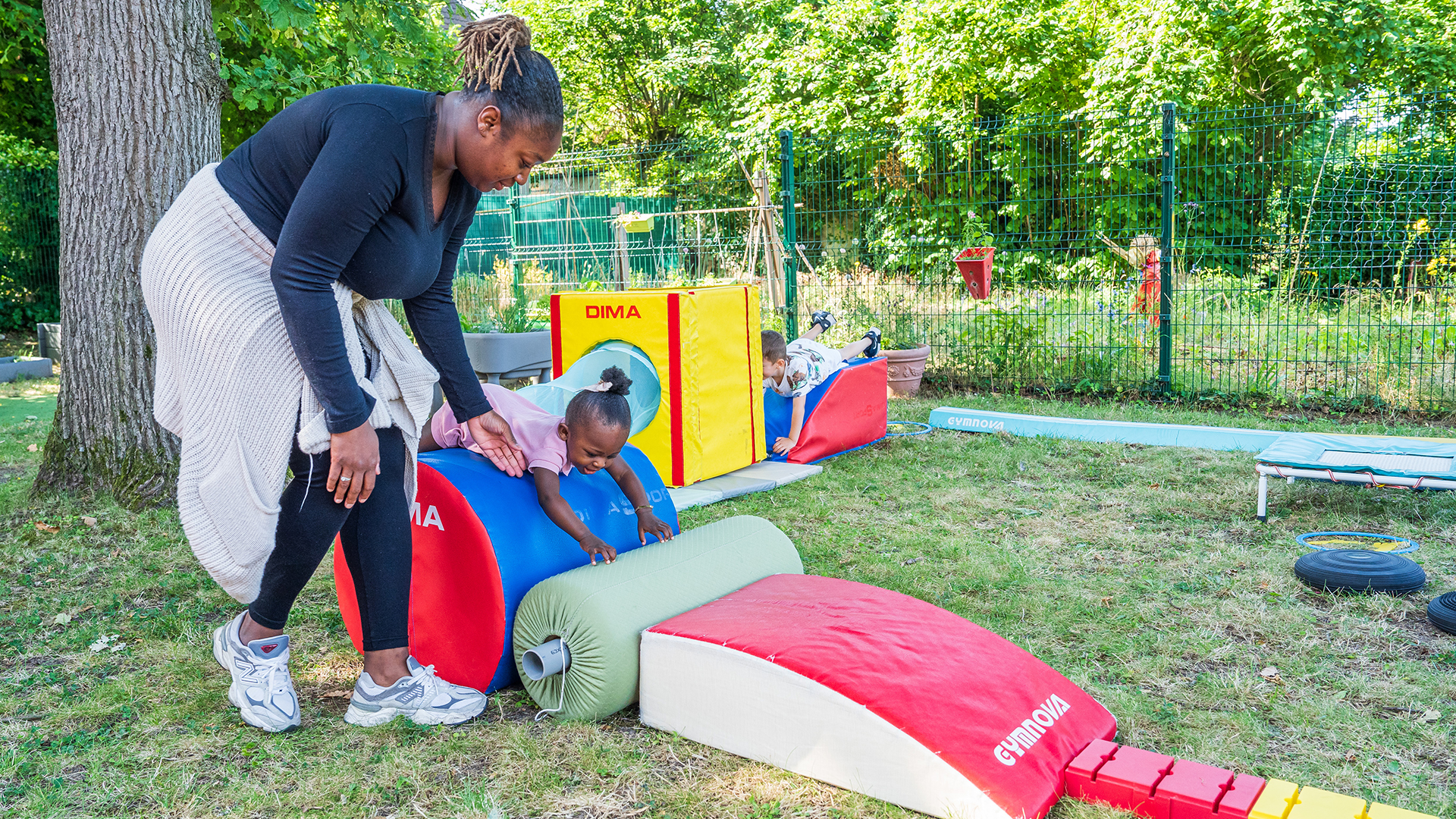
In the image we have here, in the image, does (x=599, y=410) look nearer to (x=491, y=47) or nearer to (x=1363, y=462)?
(x=491, y=47)

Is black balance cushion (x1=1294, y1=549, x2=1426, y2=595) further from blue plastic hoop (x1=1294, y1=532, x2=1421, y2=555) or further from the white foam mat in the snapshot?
the white foam mat

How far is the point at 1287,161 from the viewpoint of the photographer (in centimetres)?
767

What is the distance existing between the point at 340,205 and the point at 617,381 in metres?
1.36

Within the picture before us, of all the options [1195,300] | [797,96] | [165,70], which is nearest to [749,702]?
[165,70]

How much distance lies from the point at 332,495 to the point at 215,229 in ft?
2.19

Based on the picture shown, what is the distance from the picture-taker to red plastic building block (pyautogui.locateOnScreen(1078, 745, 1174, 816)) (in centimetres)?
204

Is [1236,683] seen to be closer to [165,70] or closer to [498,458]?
[498,458]

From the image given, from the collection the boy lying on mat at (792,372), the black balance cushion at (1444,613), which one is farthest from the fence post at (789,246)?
the black balance cushion at (1444,613)

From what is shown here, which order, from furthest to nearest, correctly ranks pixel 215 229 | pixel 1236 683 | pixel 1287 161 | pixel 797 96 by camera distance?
pixel 797 96 → pixel 1287 161 → pixel 1236 683 → pixel 215 229

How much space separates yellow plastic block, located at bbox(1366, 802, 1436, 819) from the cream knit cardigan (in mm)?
2321

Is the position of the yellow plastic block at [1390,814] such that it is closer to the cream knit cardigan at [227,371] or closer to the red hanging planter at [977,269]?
the cream knit cardigan at [227,371]

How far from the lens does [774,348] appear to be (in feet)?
20.3

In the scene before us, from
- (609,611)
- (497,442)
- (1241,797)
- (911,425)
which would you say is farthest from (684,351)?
(1241,797)

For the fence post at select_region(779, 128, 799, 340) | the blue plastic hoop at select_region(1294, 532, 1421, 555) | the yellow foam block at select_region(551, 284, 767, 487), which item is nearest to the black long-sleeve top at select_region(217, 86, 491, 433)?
the yellow foam block at select_region(551, 284, 767, 487)
